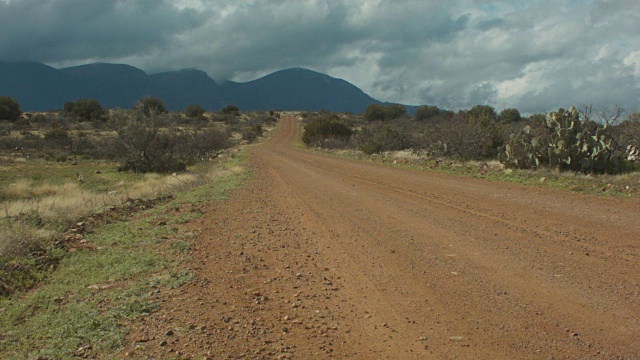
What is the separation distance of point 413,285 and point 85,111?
7342 cm

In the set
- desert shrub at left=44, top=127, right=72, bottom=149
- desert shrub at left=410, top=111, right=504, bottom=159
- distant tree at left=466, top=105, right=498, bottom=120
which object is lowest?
desert shrub at left=44, top=127, right=72, bottom=149

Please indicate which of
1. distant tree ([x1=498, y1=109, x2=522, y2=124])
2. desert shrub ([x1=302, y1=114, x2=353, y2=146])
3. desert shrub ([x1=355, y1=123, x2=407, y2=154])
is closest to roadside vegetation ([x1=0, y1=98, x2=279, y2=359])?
desert shrub ([x1=355, y1=123, x2=407, y2=154])

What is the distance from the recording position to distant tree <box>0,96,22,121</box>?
61312mm

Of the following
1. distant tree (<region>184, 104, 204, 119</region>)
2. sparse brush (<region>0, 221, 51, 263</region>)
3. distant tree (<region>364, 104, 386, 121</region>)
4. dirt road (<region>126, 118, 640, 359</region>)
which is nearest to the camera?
dirt road (<region>126, 118, 640, 359</region>)

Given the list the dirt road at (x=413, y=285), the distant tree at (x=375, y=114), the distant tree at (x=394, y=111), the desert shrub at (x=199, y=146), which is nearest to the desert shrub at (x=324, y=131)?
the desert shrub at (x=199, y=146)

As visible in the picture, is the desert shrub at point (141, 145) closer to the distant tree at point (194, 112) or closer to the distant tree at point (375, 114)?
the distant tree at point (194, 112)

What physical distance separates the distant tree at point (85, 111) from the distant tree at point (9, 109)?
7.02 metres

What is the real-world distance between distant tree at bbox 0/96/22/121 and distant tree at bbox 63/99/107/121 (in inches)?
276

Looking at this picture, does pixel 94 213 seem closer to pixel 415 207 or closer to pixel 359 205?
pixel 359 205

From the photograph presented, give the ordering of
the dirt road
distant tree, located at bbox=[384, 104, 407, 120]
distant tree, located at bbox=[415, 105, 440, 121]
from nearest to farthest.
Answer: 1. the dirt road
2. distant tree, located at bbox=[415, 105, 440, 121]
3. distant tree, located at bbox=[384, 104, 407, 120]

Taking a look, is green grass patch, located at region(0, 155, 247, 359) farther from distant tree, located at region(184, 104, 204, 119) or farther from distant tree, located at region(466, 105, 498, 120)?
distant tree, located at region(184, 104, 204, 119)

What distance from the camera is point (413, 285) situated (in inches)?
207

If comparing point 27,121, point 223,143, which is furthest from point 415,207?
point 27,121

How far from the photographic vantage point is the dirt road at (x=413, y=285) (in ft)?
12.9
